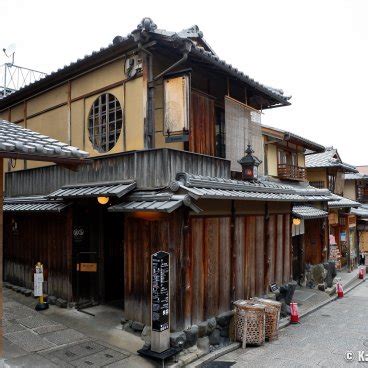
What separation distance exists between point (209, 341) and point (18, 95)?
43.4ft

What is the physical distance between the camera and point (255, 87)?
1352 centimetres

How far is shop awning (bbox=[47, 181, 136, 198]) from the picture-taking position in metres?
9.75

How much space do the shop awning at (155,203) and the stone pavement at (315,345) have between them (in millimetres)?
4515

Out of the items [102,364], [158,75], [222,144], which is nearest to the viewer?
[102,364]

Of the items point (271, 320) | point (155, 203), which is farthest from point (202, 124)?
point (271, 320)

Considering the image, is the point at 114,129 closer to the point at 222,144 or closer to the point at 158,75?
the point at 158,75

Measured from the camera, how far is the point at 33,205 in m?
13.2

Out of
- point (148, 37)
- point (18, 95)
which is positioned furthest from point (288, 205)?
point (18, 95)

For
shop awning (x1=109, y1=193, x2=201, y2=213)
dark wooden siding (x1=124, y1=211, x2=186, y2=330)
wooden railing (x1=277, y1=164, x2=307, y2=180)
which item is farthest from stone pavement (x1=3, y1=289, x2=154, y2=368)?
wooden railing (x1=277, y1=164, x2=307, y2=180)

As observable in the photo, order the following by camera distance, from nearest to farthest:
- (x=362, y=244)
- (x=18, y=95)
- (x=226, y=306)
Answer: (x=226, y=306) → (x=18, y=95) → (x=362, y=244)

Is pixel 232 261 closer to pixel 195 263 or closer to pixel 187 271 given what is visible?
pixel 195 263

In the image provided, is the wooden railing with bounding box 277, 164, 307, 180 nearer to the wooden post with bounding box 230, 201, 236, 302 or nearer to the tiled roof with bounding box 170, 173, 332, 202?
the tiled roof with bounding box 170, 173, 332, 202

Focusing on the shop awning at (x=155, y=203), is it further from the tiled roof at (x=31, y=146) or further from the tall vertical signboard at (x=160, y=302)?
the tiled roof at (x=31, y=146)

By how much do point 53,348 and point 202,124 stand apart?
8.24 m
